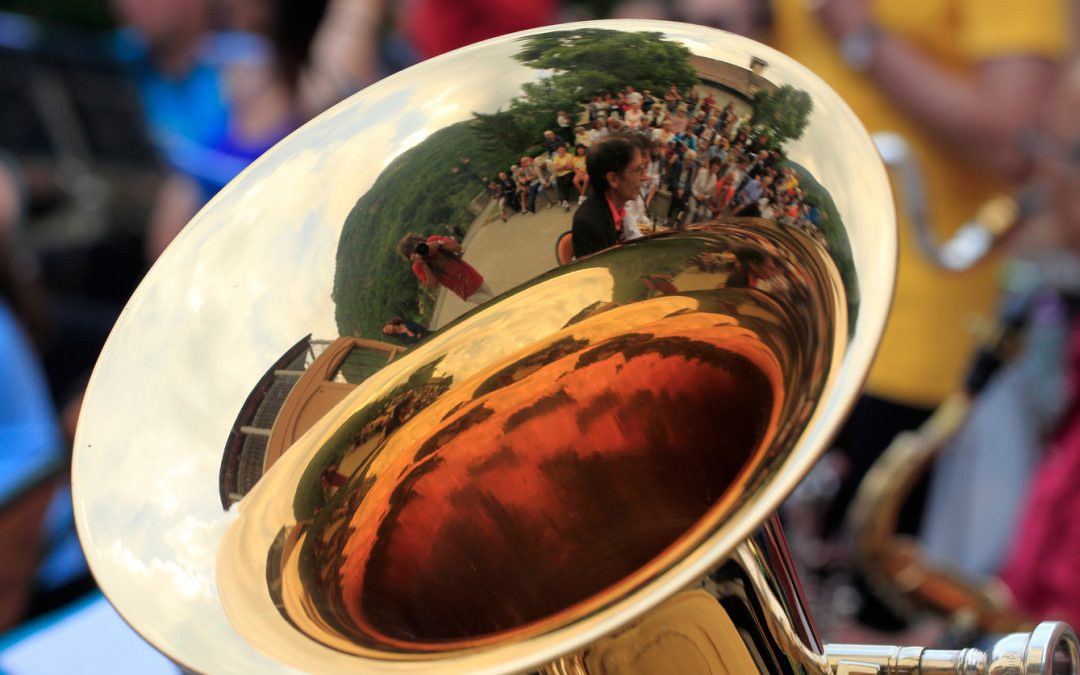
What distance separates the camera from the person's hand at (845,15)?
193cm

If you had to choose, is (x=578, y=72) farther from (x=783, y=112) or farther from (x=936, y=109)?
(x=936, y=109)

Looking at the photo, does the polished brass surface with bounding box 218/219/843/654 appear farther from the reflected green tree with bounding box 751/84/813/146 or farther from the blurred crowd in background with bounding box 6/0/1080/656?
the blurred crowd in background with bounding box 6/0/1080/656

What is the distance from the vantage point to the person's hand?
1.93 meters

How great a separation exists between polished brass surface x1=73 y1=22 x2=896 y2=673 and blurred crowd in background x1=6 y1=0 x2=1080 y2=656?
0.98 m

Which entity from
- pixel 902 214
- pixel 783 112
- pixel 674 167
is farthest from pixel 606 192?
pixel 902 214

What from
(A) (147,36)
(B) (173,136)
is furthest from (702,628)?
(A) (147,36)

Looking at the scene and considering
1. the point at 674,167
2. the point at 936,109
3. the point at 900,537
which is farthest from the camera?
the point at 900,537

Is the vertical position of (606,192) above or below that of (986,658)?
above

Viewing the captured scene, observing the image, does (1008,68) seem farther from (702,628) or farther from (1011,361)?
(702,628)

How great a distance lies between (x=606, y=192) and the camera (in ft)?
3.27

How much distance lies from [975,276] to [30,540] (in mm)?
1557

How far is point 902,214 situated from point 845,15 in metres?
0.33

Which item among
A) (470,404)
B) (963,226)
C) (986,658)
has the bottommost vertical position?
(963,226)

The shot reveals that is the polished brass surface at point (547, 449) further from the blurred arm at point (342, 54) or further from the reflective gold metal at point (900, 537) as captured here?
the blurred arm at point (342, 54)
